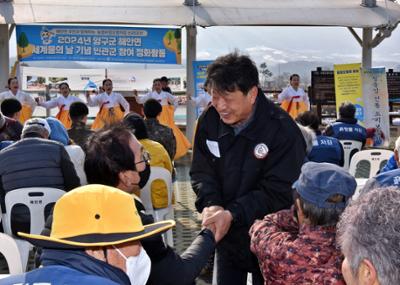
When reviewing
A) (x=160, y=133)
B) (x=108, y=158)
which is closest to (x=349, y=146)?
(x=160, y=133)

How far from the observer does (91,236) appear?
1487 millimetres

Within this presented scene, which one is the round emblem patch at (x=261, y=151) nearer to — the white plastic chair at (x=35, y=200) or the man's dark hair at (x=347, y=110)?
the white plastic chair at (x=35, y=200)

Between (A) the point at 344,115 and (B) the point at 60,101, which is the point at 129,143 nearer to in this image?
(A) the point at 344,115

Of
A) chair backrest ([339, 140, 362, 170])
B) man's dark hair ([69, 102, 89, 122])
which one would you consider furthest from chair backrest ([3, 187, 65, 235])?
chair backrest ([339, 140, 362, 170])

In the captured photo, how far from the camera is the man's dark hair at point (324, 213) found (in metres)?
2.07

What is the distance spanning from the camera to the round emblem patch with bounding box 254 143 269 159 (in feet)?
8.24

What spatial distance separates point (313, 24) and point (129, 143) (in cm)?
931

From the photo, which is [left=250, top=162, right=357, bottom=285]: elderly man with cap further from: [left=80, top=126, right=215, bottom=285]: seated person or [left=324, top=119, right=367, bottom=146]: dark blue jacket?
[left=324, top=119, right=367, bottom=146]: dark blue jacket

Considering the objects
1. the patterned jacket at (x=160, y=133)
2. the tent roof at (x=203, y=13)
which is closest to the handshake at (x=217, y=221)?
the patterned jacket at (x=160, y=133)

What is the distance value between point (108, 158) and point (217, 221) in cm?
55

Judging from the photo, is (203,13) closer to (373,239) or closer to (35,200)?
(35,200)

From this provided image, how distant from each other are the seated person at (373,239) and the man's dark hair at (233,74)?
1172mm

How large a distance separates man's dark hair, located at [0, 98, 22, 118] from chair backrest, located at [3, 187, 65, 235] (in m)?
2.41

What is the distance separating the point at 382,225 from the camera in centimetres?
123
